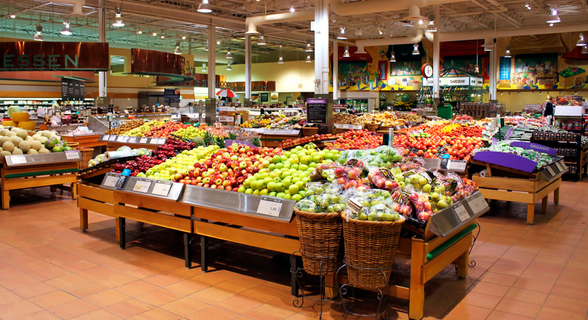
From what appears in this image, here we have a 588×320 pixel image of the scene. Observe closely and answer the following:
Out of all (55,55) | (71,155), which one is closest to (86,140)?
(55,55)

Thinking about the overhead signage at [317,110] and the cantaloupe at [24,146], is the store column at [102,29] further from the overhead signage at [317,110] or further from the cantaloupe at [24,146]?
the cantaloupe at [24,146]

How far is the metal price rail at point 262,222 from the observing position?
3061 millimetres

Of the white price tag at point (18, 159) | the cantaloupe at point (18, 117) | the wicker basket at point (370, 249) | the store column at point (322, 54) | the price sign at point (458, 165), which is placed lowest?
the wicker basket at point (370, 249)

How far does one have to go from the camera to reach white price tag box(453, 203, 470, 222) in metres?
3.39

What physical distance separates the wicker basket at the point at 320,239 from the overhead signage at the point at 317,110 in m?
7.02

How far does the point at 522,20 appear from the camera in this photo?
2122cm

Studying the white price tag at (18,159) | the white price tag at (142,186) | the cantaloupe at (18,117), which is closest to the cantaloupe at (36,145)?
the white price tag at (18,159)

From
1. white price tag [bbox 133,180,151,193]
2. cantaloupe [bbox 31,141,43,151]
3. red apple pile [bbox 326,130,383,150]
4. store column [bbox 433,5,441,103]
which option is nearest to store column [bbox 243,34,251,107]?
store column [bbox 433,5,441,103]

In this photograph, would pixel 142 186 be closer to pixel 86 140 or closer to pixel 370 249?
pixel 370 249

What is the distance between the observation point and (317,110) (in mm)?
10117

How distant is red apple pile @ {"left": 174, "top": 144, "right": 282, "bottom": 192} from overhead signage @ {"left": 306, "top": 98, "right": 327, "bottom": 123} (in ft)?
17.9

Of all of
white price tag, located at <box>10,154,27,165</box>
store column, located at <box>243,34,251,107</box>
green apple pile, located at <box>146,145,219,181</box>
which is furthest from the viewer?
store column, located at <box>243,34,251,107</box>

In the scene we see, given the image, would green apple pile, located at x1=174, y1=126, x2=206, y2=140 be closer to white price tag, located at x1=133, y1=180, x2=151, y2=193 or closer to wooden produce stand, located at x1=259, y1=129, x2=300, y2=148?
wooden produce stand, located at x1=259, y1=129, x2=300, y2=148

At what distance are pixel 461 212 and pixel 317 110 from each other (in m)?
6.87
